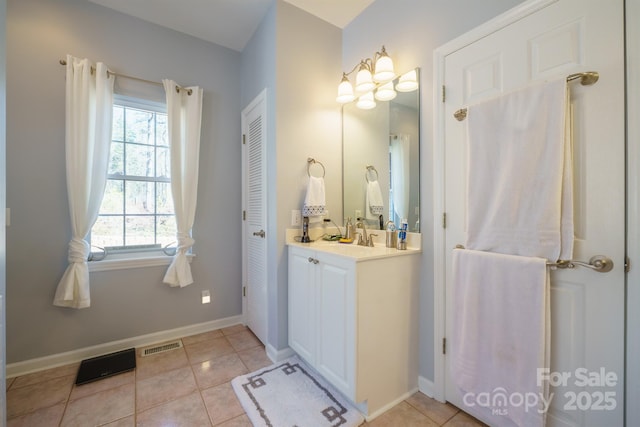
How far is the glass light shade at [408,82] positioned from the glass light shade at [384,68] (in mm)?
75

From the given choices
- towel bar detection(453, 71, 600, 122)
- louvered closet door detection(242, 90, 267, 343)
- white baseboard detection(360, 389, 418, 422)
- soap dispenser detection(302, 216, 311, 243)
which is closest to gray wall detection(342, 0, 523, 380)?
white baseboard detection(360, 389, 418, 422)

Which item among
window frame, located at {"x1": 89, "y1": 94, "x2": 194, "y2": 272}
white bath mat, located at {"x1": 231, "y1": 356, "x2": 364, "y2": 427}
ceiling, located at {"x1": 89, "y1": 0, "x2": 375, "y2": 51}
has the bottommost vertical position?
white bath mat, located at {"x1": 231, "y1": 356, "x2": 364, "y2": 427}

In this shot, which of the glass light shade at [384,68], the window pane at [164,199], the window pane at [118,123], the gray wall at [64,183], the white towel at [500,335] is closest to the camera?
the white towel at [500,335]

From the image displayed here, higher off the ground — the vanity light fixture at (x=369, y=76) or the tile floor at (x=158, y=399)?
the vanity light fixture at (x=369, y=76)

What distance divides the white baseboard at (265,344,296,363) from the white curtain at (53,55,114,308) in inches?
56.3

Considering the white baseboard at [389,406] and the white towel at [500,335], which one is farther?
the white baseboard at [389,406]

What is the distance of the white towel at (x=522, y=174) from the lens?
109 centimetres

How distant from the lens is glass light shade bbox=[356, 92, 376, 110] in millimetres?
2006

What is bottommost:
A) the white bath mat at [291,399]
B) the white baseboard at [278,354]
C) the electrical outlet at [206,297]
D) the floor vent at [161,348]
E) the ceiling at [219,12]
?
the floor vent at [161,348]

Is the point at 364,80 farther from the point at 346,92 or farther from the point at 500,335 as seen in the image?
the point at 500,335

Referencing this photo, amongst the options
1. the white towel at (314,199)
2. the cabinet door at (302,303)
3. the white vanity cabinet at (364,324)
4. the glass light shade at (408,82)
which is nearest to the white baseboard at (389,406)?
the white vanity cabinet at (364,324)

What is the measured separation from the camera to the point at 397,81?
180 centimetres

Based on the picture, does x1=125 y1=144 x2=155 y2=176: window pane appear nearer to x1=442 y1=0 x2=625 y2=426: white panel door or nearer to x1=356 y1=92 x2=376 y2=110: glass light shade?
x1=356 y1=92 x2=376 y2=110: glass light shade

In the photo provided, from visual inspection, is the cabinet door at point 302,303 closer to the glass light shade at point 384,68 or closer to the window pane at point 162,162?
the glass light shade at point 384,68
